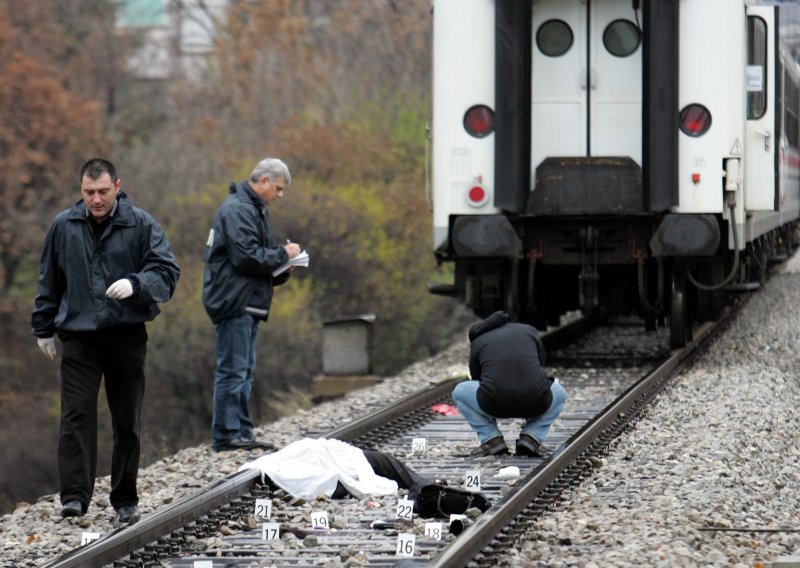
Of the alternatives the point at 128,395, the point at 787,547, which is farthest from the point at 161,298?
the point at 787,547

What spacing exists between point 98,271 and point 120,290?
0.33 m

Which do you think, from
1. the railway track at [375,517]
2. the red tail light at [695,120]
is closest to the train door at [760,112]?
the red tail light at [695,120]

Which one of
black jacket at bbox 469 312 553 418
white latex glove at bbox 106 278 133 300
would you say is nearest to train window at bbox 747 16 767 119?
black jacket at bbox 469 312 553 418

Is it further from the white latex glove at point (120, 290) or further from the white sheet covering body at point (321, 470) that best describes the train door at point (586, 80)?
the white latex glove at point (120, 290)

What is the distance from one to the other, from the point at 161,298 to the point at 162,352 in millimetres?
16247

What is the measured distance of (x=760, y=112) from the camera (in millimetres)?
14289

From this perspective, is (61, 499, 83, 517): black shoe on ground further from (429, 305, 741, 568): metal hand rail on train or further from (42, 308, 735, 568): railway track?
(429, 305, 741, 568): metal hand rail on train

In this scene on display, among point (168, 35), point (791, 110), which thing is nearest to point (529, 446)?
point (791, 110)

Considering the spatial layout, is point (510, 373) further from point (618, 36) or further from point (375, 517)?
point (618, 36)

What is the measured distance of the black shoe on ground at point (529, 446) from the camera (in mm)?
9344

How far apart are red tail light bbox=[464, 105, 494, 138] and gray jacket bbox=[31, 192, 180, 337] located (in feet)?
21.0

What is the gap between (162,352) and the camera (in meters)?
23.6

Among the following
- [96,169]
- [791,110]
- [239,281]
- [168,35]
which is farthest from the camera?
[168,35]

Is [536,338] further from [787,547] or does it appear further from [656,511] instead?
[787,547]
